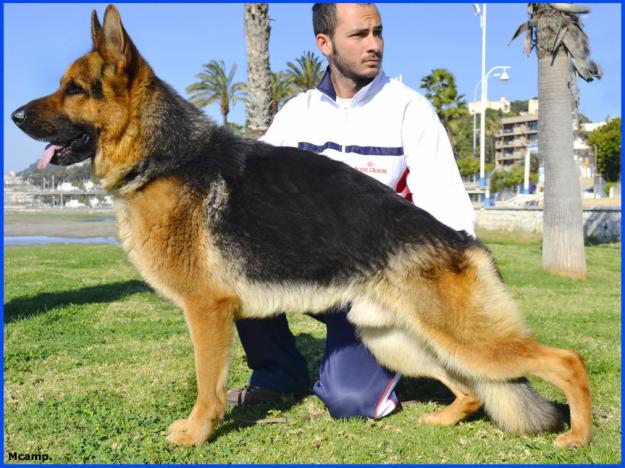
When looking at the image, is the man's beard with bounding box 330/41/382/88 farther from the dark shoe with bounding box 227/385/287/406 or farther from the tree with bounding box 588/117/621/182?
the tree with bounding box 588/117/621/182

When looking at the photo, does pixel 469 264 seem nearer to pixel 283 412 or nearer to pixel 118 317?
pixel 283 412

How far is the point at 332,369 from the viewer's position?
4.30 m

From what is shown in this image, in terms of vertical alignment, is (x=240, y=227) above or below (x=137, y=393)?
above

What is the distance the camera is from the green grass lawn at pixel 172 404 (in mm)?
3445

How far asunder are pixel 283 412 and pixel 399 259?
1.60 metres

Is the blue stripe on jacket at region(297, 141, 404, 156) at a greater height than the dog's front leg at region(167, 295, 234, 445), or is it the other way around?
the blue stripe on jacket at region(297, 141, 404, 156)

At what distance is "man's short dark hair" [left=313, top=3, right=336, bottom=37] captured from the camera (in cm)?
425

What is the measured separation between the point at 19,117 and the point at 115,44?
2.29ft

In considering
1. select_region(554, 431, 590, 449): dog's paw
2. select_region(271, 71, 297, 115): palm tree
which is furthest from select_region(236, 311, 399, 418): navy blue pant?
select_region(271, 71, 297, 115): palm tree

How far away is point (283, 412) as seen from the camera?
423cm

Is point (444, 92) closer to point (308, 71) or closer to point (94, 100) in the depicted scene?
point (308, 71)

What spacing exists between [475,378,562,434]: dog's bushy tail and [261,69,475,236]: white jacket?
3.31 feet

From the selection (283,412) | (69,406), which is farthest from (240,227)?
(69,406)

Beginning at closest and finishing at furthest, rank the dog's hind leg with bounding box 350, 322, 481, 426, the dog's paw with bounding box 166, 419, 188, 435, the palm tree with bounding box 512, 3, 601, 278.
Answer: the dog's paw with bounding box 166, 419, 188, 435, the dog's hind leg with bounding box 350, 322, 481, 426, the palm tree with bounding box 512, 3, 601, 278
